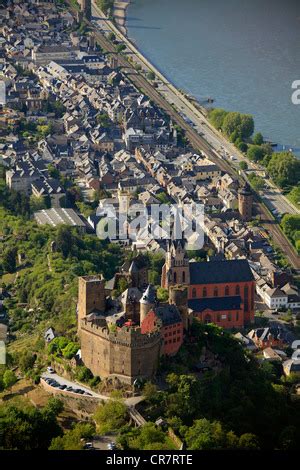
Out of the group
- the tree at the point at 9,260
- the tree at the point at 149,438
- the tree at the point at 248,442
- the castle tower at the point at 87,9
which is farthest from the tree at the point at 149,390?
the castle tower at the point at 87,9

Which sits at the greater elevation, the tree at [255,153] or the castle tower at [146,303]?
the tree at [255,153]

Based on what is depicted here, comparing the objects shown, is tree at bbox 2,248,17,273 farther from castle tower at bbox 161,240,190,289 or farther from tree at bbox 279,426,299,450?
tree at bbox 279,426,299,450

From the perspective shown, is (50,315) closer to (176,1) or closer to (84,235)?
(84,235)

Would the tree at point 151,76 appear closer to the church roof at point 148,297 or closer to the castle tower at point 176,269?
the castle tower at point 176,269

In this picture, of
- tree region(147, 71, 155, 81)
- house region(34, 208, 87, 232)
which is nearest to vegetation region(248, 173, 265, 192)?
house region(34, 208, 87, 232)

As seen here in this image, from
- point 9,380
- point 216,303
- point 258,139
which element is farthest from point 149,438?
point 258,139

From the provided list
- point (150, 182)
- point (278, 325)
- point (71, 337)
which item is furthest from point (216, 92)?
point (71, 337)
